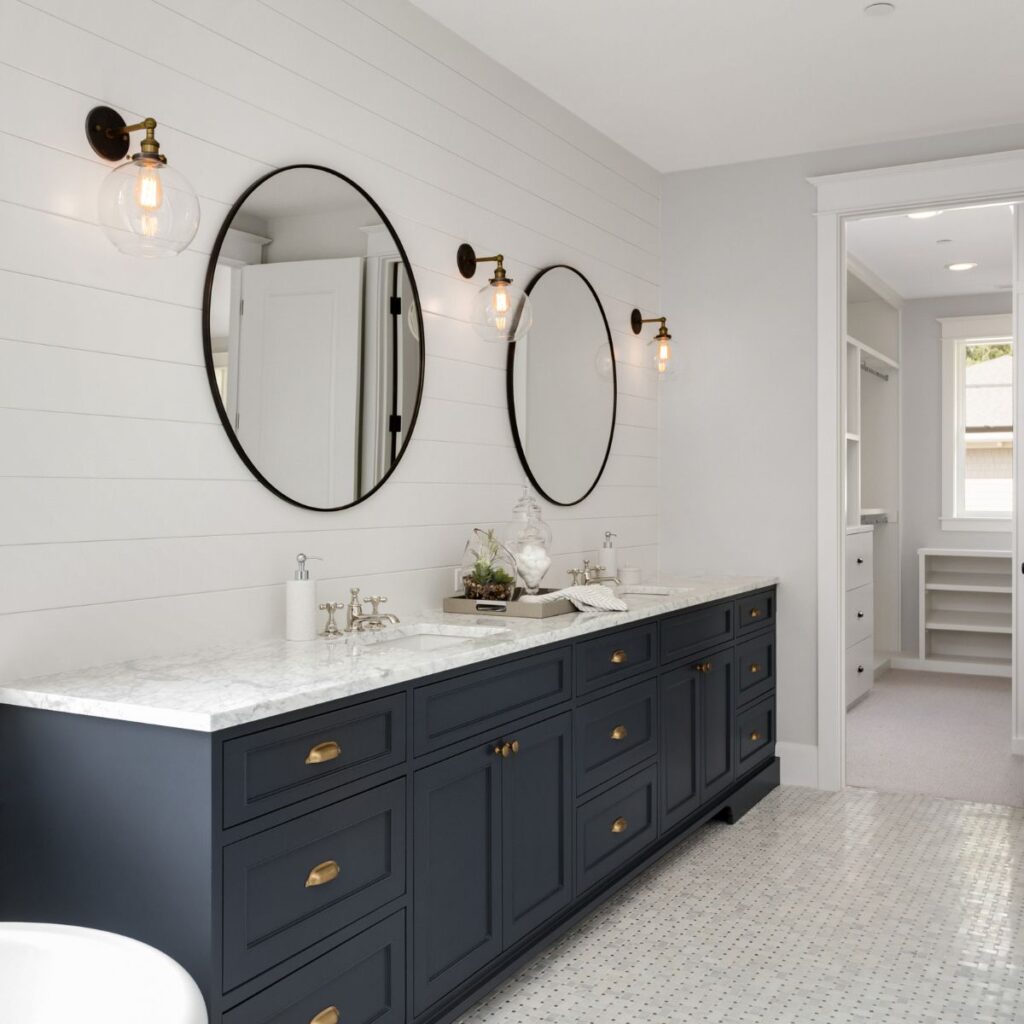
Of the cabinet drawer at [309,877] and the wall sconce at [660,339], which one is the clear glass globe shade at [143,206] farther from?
the wall sconce at [660,339]

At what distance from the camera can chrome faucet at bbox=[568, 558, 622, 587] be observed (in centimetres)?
376

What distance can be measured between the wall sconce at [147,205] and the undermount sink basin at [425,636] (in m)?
1.05

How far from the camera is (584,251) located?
4.02 metres

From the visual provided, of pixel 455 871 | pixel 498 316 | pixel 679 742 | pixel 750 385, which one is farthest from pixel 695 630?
pixel 455 871

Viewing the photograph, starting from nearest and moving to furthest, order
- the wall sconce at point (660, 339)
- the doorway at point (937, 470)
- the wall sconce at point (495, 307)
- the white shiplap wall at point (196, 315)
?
the white shiplap wall at point (196, 315), the wall sconce at point (495, 307), the wall sconce at point (660, 339), the doorway at point (937, 470)

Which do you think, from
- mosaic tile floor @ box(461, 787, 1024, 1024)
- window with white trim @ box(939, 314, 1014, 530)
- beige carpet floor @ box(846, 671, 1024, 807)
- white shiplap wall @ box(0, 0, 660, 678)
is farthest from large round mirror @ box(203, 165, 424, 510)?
window with white trim @ box(939, 314, 1014, 530)

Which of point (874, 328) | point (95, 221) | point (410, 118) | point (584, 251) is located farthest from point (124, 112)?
point (874, 328)

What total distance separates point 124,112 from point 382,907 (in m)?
1.67

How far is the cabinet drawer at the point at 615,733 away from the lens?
2.86 meters

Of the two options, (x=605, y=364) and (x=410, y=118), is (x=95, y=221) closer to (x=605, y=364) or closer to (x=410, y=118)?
(x=410, y=118)

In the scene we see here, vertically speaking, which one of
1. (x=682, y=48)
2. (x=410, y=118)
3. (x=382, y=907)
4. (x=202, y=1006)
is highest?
(x=682, y=48)

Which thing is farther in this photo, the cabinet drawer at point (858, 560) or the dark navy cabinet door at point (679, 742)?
the cabinet drawer at point (858, 560)

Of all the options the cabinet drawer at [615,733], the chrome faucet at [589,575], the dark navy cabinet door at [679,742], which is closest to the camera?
the cabinet drawer at [615,733]

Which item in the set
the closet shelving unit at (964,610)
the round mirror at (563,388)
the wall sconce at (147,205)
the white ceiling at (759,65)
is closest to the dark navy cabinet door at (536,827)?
the round mirror at (563,388)
